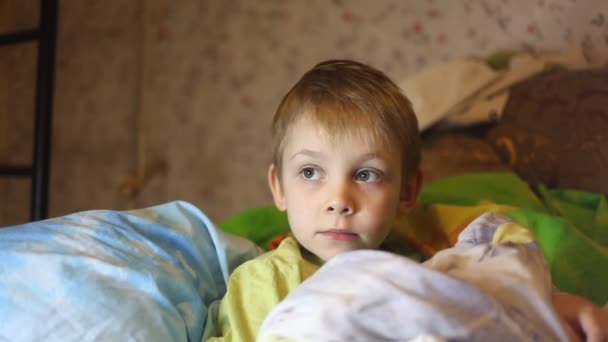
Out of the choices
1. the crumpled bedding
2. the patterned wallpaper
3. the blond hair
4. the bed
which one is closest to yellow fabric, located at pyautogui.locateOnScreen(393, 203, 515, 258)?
the bed

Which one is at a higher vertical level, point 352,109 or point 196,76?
point 352,109

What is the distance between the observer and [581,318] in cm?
53

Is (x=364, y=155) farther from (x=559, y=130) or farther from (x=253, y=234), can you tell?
(x=559, y=130)

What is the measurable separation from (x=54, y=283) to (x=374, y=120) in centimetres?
43

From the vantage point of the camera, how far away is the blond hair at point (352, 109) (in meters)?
0.73

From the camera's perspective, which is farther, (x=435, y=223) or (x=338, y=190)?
(x=435, y=223)

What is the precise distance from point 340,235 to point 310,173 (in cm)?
9

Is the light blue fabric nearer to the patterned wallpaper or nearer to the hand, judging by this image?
the hand

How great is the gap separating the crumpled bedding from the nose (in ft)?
0.68

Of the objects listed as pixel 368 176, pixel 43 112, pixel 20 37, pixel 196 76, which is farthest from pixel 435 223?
pixel 196 76

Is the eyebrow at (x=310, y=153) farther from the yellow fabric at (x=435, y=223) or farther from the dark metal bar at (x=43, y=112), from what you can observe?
the dark metal bar at (x=43, y=112)

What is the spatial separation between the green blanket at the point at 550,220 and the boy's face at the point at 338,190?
0.84ft

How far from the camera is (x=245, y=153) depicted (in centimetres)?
176

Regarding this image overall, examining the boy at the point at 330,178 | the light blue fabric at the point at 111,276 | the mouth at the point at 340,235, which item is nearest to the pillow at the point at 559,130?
the boy at the point at 330,178
